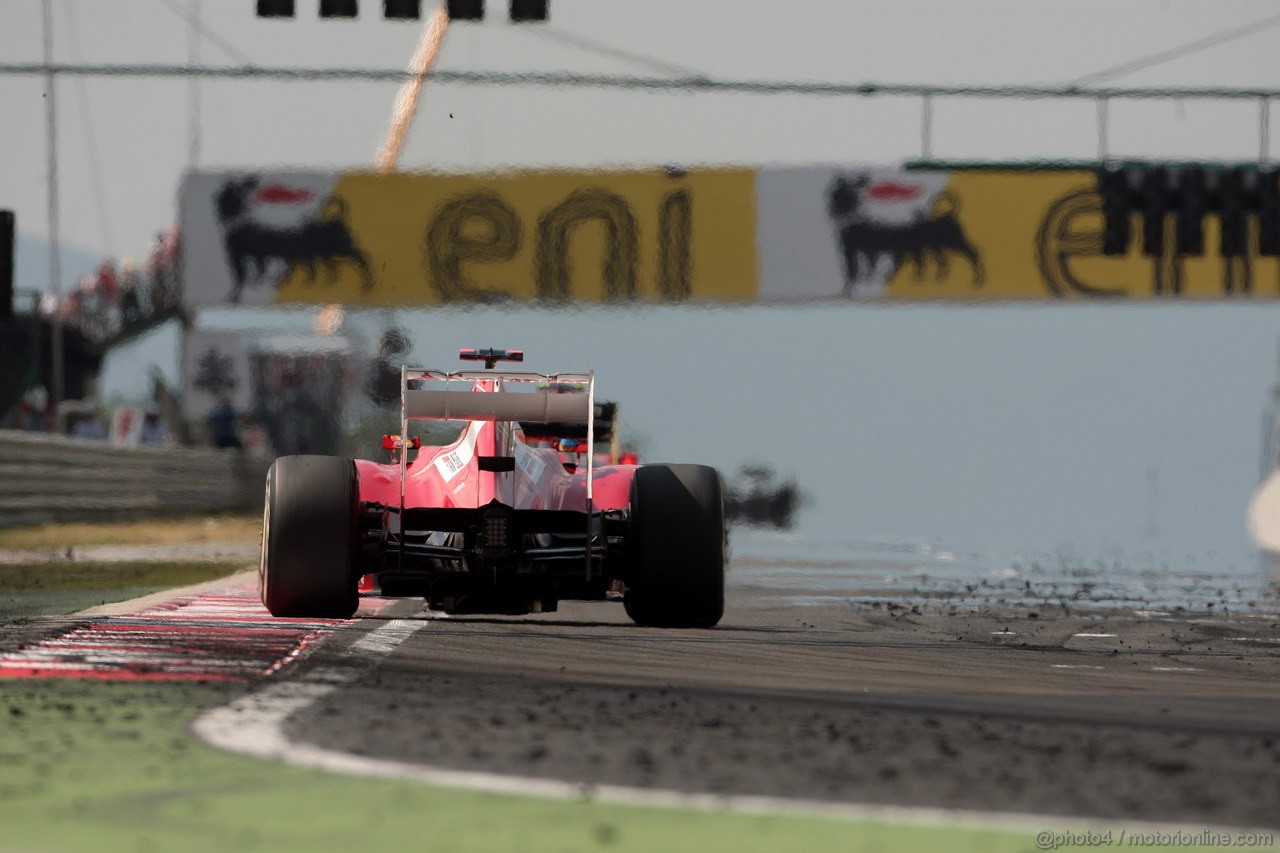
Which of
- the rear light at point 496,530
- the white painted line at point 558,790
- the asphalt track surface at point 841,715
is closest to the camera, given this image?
the white painted line at point 558,790

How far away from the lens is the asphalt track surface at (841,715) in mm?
6047

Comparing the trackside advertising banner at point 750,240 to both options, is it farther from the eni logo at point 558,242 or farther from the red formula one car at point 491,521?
the red formula one car at point 491,521

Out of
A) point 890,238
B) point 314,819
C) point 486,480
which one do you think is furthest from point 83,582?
point 890,238

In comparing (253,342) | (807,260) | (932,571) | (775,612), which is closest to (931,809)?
(775,612)

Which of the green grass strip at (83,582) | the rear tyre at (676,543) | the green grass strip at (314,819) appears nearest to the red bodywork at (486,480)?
the rear tyre at (676,543)

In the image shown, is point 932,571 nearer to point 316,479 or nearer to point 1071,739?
point 316,479

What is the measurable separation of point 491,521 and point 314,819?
6.50m

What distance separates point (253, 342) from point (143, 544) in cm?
3739

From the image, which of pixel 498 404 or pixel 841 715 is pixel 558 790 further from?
pixel 498 404

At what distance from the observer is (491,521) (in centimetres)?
1173

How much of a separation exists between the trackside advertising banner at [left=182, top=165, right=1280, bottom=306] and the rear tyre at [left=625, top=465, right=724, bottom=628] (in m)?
27.0

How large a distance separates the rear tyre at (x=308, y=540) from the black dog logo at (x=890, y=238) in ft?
94.4

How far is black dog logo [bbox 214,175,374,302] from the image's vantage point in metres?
41.2

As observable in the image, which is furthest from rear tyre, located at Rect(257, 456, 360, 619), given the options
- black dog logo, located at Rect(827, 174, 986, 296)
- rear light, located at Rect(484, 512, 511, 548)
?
black dog logo, located at Rect(827, 174, 986, 296)
